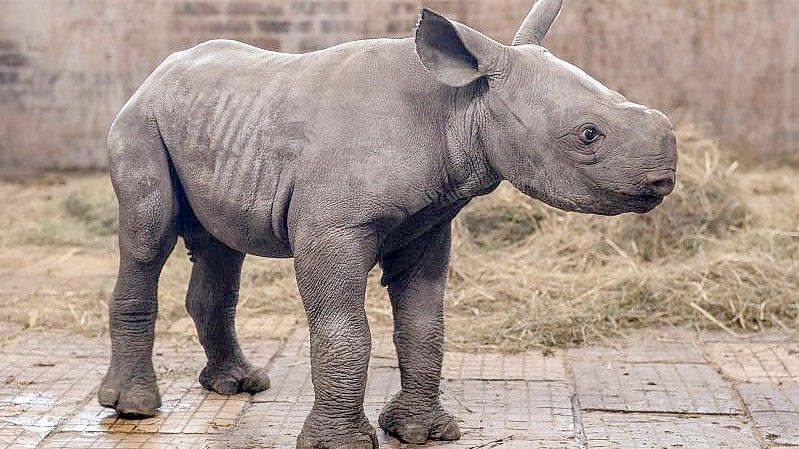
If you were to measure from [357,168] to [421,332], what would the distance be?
2.64ft

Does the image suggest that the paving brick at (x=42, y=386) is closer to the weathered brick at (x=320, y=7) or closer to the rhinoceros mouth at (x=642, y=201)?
the rhinoceros mouth at (x=642, y=201)

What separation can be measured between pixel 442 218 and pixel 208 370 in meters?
1.54

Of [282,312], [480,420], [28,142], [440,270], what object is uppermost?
[440,270]

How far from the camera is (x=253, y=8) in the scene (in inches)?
501

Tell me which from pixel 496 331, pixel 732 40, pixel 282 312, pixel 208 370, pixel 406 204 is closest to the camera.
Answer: pixel 406 204

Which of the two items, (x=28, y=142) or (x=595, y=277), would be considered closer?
(x=595, y=277)

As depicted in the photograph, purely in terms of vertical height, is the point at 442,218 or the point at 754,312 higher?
the point at 442,218

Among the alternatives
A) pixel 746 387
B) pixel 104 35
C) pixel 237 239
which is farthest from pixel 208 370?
pixel 104 35

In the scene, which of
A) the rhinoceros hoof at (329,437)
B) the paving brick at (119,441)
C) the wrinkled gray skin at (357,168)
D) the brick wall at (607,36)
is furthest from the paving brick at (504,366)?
the brick wall at (607,36)

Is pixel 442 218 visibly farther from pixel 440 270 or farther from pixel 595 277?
pixel 595 277

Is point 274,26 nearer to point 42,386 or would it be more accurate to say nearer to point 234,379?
point 42,386

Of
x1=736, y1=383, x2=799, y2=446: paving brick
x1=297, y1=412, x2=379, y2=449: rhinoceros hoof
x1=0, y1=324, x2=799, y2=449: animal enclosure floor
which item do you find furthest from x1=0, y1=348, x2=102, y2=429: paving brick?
x1=736, y1=383, x2=799, y2=446: paving brick

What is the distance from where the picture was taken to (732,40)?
41.5 ft

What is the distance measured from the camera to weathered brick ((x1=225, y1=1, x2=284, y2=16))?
12711mm
